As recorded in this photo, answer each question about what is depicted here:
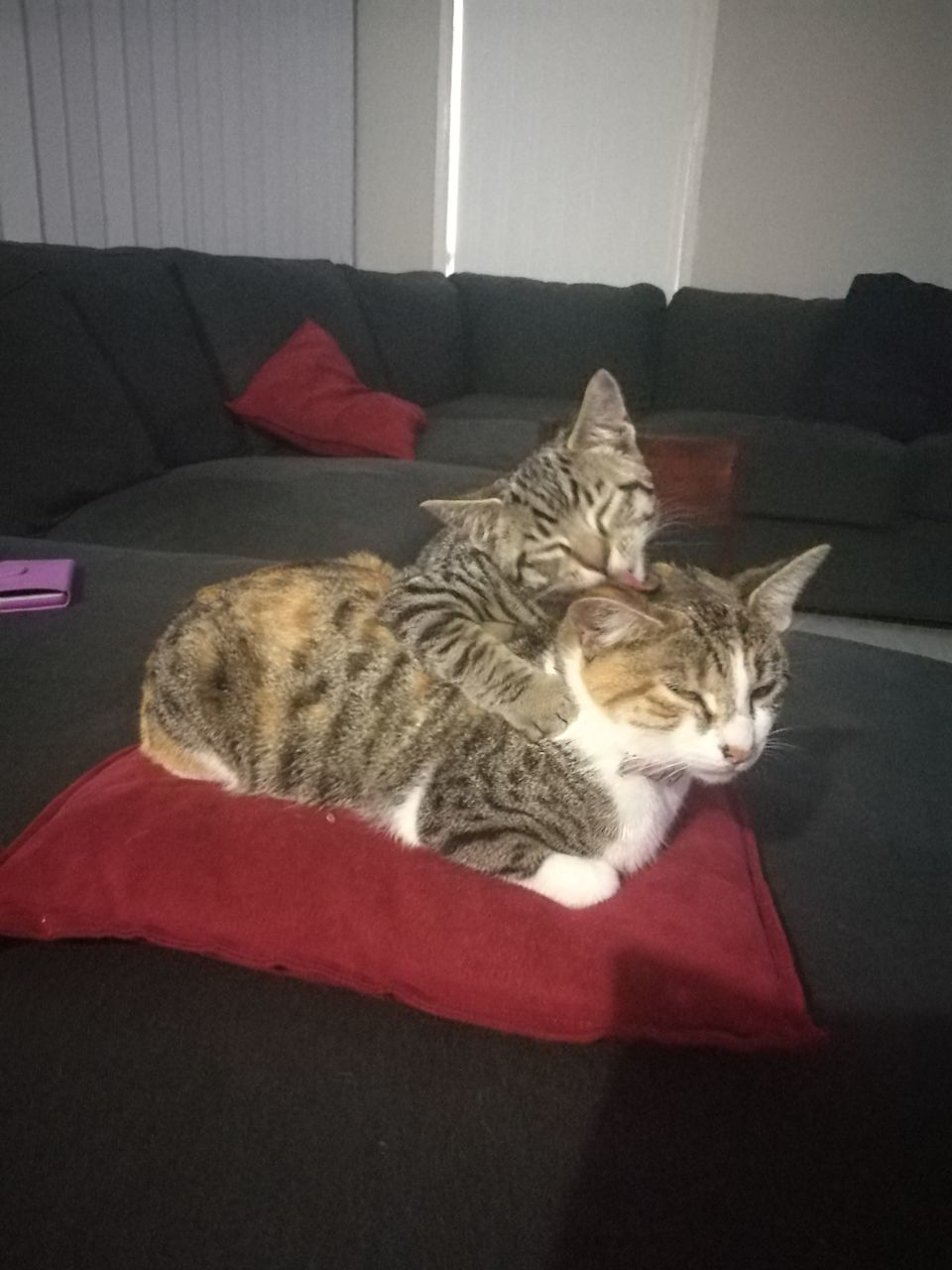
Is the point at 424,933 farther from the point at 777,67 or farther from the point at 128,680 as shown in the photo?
the point at 777,67

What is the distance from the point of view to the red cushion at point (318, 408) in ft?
7.93

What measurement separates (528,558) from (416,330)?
2438 mm

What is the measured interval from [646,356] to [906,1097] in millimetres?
3424

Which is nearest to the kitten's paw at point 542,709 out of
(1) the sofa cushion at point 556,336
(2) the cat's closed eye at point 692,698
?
(2) the cat's closed eye at point 692,698

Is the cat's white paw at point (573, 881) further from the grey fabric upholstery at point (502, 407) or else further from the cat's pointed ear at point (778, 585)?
the grey fabric upholstery at point (502, 407)

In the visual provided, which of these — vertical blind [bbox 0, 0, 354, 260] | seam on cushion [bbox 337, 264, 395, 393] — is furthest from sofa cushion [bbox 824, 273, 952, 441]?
vertical blind [bbox 0, 0, 354, 260]

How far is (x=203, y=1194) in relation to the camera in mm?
541

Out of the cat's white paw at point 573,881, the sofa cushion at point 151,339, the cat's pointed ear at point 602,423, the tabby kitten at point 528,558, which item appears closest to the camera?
the cat's white paw at point 573,881

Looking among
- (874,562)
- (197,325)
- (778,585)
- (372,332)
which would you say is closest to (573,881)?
(778,585)

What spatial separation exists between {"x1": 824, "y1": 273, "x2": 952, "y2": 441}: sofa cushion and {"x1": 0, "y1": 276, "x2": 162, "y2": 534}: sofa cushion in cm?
232

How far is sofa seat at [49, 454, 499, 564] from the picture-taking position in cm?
170

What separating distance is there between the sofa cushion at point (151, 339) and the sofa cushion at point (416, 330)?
3.15 feet

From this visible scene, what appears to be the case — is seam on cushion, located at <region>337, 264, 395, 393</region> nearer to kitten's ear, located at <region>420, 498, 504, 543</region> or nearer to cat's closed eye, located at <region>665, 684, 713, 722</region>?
kitten's ear, located at <region>420, 498, 504, 543</region>

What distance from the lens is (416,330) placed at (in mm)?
3361
